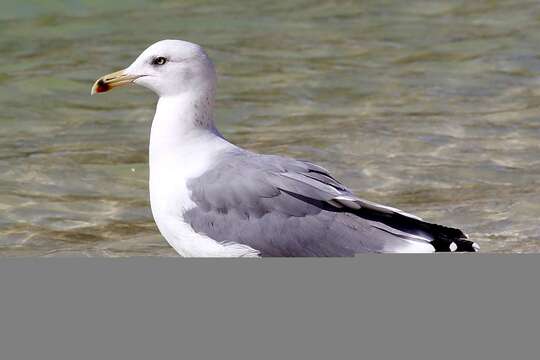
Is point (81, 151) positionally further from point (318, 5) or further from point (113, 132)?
point (318, 5)

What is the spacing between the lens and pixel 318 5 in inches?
480

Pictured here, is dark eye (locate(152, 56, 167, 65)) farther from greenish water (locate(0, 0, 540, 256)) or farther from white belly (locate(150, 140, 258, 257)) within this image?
greenish water (locate(0, 0, 540, 256))

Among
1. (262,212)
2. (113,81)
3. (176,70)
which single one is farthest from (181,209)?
(113,81)

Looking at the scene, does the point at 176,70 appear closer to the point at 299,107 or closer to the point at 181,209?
the point at 181,209

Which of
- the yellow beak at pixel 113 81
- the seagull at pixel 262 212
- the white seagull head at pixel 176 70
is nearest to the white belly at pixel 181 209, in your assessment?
the seagull at pixel 262 212

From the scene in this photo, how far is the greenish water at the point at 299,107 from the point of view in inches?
268

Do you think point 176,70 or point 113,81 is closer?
point 176,70

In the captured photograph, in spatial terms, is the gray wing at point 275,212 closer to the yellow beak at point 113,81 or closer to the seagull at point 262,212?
the seagull at point 262,212

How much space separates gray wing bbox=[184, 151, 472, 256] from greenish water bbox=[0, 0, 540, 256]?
4.68 ft

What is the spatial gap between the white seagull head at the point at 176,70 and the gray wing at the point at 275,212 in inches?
23.2

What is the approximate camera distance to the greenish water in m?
6.80

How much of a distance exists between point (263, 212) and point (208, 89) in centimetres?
74

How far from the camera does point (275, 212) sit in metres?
4.77

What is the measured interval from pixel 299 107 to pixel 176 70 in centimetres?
381
